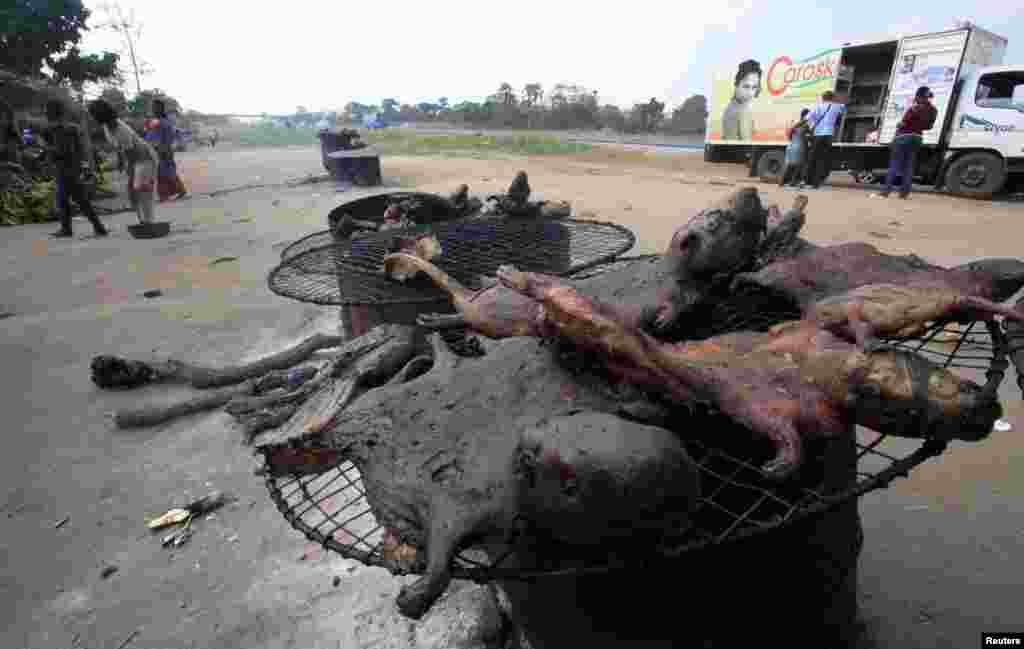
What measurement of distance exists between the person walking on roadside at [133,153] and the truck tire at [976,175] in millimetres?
15366

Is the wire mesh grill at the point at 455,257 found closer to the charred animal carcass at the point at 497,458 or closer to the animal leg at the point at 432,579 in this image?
the charred animal carcass at the point at 497,458

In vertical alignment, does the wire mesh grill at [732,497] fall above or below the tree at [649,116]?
below

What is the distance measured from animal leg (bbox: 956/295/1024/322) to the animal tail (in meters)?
1.45

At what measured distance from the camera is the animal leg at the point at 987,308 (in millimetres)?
1278

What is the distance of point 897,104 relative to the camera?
1245cm

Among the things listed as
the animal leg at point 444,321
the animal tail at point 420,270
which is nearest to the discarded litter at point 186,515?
the animal tail at point 420,270

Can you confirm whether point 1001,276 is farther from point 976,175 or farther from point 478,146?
point 478,146

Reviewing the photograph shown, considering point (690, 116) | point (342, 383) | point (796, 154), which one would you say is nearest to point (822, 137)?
point (796, 154)

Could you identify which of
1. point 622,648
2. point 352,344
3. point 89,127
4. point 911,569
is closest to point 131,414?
point 352,344

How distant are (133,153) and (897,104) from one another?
15.6 meters

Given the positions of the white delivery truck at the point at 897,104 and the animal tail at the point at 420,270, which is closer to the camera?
the animal tail at the point at 420,270

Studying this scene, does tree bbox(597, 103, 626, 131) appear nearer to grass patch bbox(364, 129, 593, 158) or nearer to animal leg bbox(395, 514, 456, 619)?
grass patch bbox(364, 129, 593, 158)

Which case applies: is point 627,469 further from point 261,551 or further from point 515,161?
point 515,161

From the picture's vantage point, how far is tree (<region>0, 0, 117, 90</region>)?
15741mm
